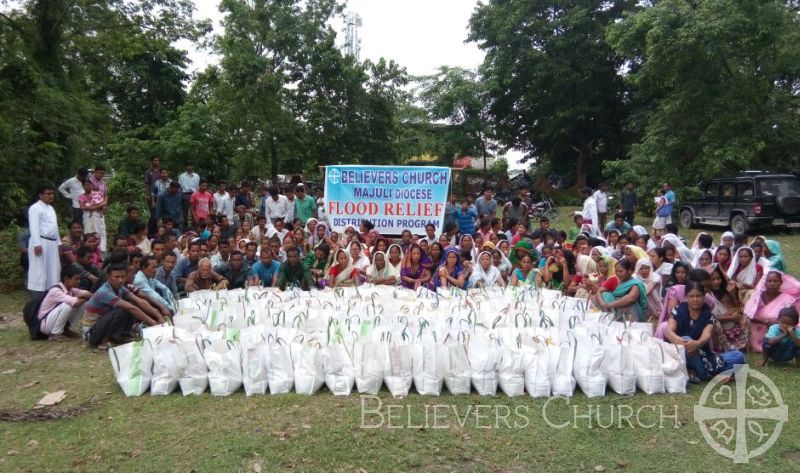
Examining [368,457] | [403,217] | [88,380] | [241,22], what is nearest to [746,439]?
[368,457]

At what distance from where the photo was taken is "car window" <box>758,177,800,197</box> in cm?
1388

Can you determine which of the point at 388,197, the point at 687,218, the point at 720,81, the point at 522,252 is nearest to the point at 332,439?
the point at 522,252

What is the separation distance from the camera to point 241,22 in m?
16.6

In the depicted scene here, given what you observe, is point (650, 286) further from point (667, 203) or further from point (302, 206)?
point (667, 203)

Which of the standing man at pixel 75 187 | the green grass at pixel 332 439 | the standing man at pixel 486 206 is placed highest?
the standing man at pixel 75 187

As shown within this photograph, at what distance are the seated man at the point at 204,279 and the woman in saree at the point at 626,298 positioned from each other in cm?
446

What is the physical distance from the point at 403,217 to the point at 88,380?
5906 mm

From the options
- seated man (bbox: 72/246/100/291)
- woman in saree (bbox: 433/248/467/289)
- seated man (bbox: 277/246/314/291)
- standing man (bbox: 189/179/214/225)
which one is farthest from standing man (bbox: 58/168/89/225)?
woman in saree (bbox: 433/248/467/289)

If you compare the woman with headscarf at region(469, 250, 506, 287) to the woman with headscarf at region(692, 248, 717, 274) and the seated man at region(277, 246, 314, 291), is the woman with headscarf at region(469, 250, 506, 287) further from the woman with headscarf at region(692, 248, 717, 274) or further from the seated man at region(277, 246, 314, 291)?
the woman with headscarf at region(692, 248, 717, 274)

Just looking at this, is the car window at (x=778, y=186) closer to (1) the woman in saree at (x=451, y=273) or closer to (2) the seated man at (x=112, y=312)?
(1) the woman in saree at (x=451, y=273)

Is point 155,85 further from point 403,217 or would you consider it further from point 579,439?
point 579,439

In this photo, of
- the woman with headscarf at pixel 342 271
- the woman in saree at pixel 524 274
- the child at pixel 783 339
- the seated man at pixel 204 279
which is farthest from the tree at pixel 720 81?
the seated man at pixel 204 279

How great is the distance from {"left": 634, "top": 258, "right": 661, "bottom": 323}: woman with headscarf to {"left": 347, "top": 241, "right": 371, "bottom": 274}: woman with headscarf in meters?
3.46

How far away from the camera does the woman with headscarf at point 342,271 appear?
7.59 metres
